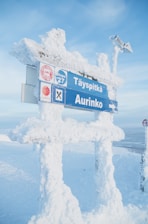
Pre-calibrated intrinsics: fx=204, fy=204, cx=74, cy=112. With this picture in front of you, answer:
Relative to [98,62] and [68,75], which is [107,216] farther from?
[98,62]

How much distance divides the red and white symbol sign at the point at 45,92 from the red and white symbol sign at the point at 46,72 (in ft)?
0.44

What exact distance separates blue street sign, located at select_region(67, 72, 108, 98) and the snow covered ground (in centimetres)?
269

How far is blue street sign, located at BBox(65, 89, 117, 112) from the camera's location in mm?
4976

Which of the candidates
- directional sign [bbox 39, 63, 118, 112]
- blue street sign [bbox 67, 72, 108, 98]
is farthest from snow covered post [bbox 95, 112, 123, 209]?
blue street sign [bbox 67, 72, 108, 98]

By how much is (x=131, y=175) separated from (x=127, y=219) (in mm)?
4889

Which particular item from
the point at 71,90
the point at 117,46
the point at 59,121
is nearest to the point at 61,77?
the point at 71,90

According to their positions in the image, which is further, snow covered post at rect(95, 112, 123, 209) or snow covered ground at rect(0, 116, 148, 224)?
snow covered ground at rect(0, 116, 148, 224)

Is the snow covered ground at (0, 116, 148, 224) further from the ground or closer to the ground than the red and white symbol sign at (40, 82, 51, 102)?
closer to the ground

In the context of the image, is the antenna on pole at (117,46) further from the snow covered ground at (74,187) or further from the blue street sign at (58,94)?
the snow covered ground at (74,187)

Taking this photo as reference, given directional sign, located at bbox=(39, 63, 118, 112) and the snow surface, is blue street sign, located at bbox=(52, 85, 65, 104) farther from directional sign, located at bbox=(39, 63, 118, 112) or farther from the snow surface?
the snow surface

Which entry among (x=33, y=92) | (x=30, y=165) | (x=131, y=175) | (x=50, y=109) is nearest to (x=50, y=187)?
(x=50, y=109)

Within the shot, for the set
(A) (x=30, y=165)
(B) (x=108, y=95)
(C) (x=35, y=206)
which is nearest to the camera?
(B) (x=108, y=95)

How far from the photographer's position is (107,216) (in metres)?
5.12

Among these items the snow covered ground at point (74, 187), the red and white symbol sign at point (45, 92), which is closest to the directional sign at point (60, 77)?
the red and white symbol sign at point (45, 92)
